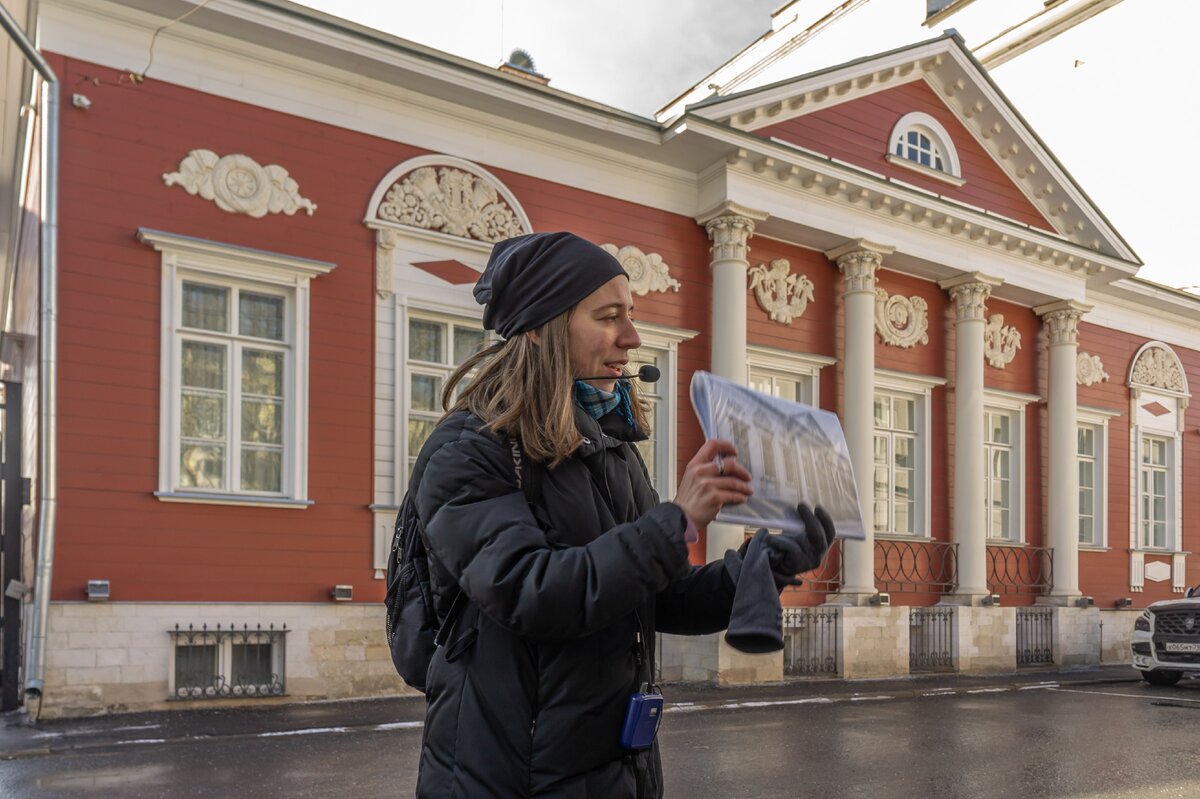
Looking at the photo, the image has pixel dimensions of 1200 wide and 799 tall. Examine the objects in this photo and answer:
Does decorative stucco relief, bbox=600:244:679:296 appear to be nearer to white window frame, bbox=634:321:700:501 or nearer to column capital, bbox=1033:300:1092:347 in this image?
white window frame, bbox=634:321:700:501

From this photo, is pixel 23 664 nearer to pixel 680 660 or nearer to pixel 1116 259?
pixel 680 660

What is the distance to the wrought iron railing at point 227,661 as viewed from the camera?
11.0 m

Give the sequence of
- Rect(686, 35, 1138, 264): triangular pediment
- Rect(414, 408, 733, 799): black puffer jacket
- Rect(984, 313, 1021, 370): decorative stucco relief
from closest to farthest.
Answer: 1. Rect(414, 408, 733, 799): black puffer jacket
2. Rect(686, 35, 1138, 264): triangular pediment
3. Rect(984, 313, 1021, 370): decorative stucco relief

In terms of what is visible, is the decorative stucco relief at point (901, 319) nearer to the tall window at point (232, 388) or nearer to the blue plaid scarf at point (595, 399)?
the tall window at point (232, 388)

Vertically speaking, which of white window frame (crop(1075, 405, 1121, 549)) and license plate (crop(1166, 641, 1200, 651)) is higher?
white window frame (crop(1075, 405, 1121, 549))

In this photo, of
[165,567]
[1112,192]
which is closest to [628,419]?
[165,567]

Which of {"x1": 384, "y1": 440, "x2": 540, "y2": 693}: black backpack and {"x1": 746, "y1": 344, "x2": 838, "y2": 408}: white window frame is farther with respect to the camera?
{"x1": 746, "y1": 344, "x2": 838, "y2": 408}: white window frame

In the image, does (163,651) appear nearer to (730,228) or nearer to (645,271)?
(645,271)

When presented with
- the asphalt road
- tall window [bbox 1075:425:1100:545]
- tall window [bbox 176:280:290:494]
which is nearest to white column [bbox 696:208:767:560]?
the asphalt road

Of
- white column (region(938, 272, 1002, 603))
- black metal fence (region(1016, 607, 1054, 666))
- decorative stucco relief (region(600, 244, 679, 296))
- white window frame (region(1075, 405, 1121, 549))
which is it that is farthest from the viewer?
white window frame (region(1075, 405, 1121, 549))

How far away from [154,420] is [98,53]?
3461 mm

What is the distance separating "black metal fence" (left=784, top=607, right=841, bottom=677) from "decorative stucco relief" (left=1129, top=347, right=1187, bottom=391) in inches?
372

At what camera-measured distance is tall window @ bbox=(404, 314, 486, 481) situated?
12773 mm

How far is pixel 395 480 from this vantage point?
489 inches
